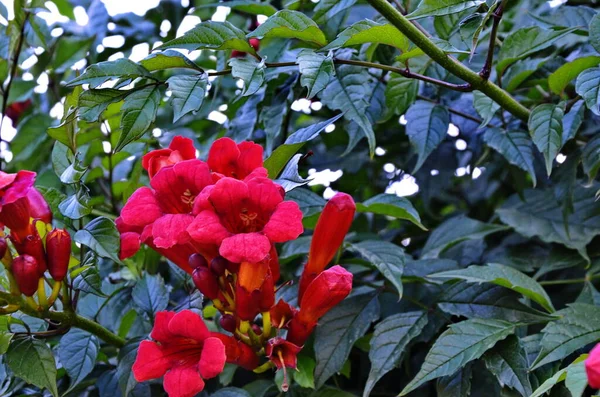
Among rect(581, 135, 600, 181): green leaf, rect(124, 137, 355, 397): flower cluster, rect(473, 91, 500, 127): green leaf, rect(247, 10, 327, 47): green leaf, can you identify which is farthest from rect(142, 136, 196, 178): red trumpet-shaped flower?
rect(581, 135, 600, 181): green leaf

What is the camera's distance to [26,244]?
1.20m

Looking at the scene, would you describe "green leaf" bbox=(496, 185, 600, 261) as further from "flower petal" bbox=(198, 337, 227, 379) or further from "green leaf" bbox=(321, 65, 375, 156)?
"flower petal" bbox=(198, 337, 227, 379)

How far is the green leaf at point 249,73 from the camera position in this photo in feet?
3.84

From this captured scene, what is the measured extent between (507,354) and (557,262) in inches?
19.1

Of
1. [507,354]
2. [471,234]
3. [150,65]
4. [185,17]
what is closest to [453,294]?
[507,354]

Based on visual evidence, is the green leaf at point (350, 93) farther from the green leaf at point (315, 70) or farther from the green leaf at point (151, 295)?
the green leaf at point (151, 295)

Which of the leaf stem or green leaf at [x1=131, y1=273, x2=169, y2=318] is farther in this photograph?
green leaf at [x1=131, y1=273, x2=169, y2=318]

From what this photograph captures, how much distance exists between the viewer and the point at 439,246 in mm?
1751

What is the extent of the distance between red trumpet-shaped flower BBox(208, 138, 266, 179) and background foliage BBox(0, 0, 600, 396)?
30 mm

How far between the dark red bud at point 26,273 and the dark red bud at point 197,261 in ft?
0.84

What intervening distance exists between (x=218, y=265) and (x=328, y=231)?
0.21m

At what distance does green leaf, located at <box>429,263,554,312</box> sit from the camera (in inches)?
51.2

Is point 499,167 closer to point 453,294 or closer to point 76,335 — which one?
point 453,294

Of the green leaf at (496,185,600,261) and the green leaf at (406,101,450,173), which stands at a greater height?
the green leaf at (406,101,450,173)
